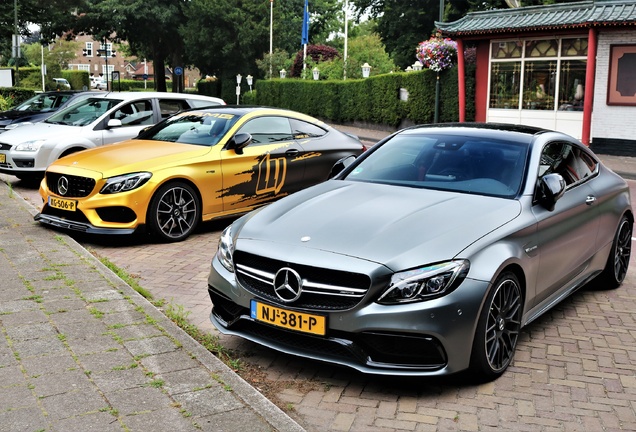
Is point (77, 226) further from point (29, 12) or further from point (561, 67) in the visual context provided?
point (29, 12)

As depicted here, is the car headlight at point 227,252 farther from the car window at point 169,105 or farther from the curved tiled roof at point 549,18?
the curved tiled roof at point 549,18

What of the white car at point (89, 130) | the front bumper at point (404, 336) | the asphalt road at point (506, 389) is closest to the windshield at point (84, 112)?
the white car at point (89, 130)

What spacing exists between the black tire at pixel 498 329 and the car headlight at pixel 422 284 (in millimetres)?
292

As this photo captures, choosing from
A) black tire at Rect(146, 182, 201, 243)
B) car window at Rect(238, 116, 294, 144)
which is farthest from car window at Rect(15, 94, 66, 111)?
black tire at Rect(146, 182, 201, 243)

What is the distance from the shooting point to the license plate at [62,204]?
318 inches

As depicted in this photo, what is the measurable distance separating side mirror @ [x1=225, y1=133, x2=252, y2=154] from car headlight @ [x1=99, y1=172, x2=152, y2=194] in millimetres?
1164

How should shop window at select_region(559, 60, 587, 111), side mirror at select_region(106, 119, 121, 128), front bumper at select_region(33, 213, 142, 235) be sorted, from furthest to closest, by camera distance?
shop window at select_region(559, 60, 587, 111), side mirror at select_region(106, 119, 121, 128), front bumper at select_region(33, 213, 142, 235)

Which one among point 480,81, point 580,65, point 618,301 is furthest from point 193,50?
point 618,301

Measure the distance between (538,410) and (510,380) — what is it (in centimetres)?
44

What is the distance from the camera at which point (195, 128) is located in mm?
9094

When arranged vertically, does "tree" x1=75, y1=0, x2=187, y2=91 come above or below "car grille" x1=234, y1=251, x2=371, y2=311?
above

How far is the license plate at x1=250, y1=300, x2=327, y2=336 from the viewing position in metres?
4.20

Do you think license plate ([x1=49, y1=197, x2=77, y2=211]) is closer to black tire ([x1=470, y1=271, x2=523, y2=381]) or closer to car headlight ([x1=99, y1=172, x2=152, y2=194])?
car headlight ([x1=99, y1=172, x2=152, y2=194])

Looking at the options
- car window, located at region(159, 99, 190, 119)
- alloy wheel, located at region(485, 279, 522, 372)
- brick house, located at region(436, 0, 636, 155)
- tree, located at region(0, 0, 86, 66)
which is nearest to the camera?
alloy wheel, located at region(485, 279, 522, 372)
